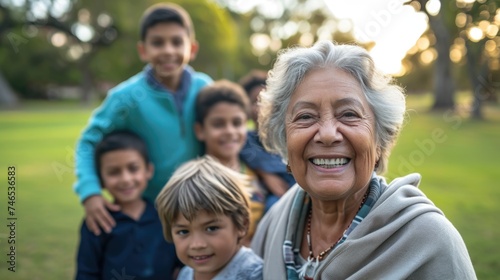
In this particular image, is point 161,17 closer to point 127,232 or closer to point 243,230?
point 127,232

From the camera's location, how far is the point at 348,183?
6.95 feet

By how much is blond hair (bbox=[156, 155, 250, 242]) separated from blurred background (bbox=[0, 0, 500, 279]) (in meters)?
1.01

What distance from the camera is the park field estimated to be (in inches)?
198

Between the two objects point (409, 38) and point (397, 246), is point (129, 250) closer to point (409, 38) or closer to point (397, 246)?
point (397, 246)

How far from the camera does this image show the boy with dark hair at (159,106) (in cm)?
380

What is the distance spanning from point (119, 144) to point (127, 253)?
0.79m

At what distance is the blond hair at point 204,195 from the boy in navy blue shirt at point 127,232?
1.88ft

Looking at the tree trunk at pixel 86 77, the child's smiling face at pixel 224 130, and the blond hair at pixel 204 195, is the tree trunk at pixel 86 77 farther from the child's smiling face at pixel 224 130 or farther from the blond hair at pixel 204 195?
the blond hair at pixel 204 195

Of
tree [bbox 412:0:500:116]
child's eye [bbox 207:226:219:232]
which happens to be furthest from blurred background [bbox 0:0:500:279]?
child's eye [bbox 207:226:219:232]

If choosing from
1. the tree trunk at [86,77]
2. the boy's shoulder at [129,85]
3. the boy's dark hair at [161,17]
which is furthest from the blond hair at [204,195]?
the tree trunk at [86,77]

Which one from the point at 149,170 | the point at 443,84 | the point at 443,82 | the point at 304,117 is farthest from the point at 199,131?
the point at 443,84

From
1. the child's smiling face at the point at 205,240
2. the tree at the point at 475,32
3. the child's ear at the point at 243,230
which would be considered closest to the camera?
the child's smiling face at the point at 205,240

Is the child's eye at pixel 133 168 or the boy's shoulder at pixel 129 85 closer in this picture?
the child's eye at pixel 133 168

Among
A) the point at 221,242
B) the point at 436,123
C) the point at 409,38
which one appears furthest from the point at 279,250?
the point at 436,123
